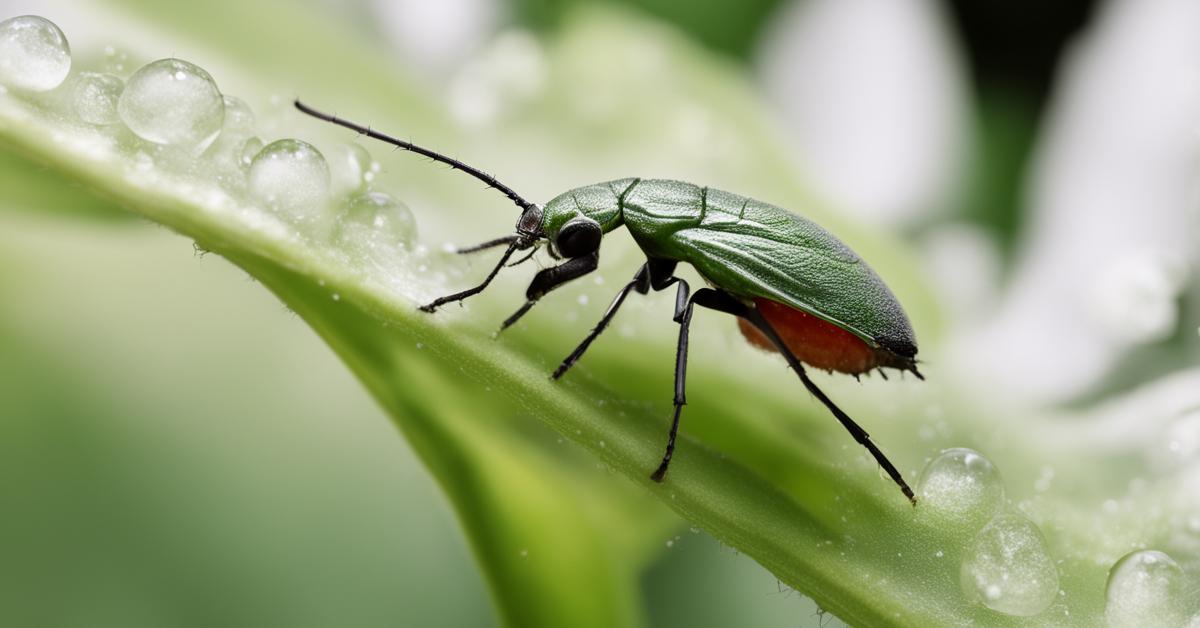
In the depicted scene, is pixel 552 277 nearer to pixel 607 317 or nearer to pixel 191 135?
pixel 607 317

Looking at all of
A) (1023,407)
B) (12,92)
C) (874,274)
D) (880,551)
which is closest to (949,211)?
(1023,407)

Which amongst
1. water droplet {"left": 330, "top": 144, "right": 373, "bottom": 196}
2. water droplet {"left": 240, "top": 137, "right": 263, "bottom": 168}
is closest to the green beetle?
water droplet {"left": 330, "top": 144, "right": 373, "bottom": 196}

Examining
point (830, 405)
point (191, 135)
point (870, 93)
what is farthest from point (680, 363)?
point (870, 93)

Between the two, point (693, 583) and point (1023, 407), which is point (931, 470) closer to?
point (1023, 407)

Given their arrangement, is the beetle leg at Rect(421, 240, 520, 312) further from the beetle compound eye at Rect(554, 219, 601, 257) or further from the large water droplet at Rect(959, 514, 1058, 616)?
the large water droplet at Rect(959, 514, 1058, 616)

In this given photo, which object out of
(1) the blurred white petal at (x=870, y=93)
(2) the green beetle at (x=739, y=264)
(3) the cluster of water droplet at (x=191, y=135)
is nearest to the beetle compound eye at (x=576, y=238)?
(2) the green beetle at (x=739, y=264)

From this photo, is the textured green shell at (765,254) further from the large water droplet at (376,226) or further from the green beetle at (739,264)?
the large water droplet at (376,226)

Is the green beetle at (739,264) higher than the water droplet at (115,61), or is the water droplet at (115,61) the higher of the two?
the water droplet at (115,61)
